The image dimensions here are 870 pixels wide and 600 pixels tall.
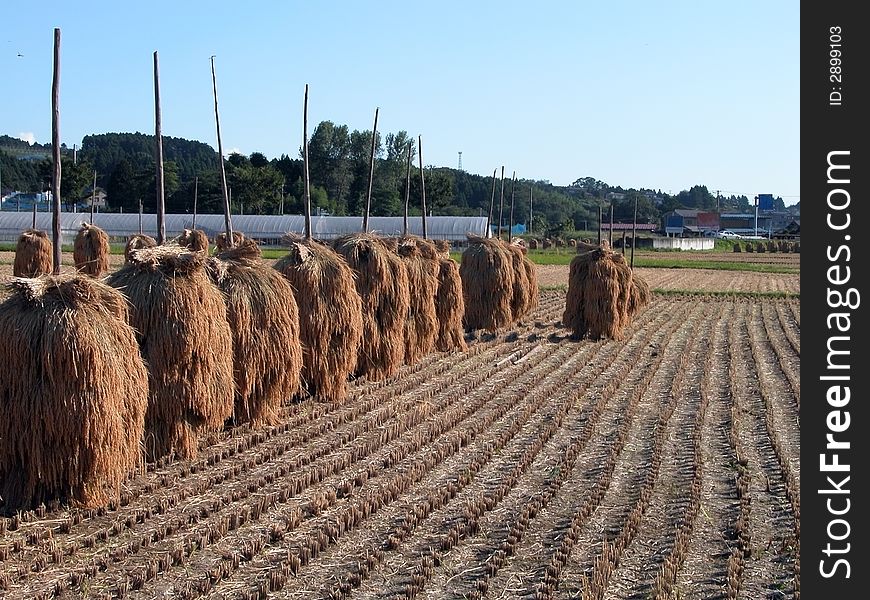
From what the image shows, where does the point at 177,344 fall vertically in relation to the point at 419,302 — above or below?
below

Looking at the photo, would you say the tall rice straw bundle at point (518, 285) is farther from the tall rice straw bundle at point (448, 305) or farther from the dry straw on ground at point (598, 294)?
the tall rice straw bundle at point (448, 305)

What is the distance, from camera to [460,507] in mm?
11438

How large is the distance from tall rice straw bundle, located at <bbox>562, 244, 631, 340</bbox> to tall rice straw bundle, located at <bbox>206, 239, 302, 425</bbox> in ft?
46.6

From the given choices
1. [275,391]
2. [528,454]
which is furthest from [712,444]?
[275,391]

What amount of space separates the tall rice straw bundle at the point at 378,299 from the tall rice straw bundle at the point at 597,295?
374 inches

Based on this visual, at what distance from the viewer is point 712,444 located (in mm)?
14805

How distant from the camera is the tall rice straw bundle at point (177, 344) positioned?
12.6 m

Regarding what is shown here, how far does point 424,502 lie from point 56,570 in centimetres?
432

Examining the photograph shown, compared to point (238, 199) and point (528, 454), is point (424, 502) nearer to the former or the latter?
point (528, 454)

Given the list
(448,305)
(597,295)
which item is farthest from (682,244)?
(448,305)

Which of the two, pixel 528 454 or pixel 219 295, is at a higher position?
pixel 219 295

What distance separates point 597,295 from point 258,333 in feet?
49.9

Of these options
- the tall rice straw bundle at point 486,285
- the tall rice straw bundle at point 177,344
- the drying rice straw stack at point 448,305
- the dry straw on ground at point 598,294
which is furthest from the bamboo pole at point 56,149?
the dry straw on ground at point 598,294

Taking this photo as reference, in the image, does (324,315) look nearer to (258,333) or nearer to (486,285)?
(258,333)
